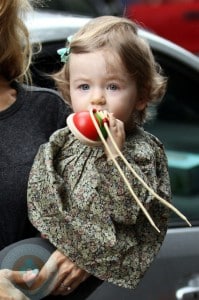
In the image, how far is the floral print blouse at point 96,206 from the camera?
2.15 m

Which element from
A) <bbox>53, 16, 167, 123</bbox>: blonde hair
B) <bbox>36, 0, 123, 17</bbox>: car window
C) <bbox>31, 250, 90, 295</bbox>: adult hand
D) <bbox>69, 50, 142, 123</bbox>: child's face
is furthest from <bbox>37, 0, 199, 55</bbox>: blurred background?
<bbox>31, 250, 90, 295</bbox>: adult hand

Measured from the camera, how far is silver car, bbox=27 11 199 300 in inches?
108

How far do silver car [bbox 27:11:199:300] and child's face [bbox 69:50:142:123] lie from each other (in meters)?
0.60

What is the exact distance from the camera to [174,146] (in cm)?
358

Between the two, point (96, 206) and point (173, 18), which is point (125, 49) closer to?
point (96, 206)

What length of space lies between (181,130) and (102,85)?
151cm

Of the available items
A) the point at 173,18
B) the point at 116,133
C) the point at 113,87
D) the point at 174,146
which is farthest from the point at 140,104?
the point at 173,18

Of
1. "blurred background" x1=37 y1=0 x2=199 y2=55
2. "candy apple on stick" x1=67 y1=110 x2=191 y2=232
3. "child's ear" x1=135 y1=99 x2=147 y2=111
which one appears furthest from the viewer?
"blurred background" x1=37 y1=0 x2=199 y2=55

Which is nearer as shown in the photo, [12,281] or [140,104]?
[12,281]

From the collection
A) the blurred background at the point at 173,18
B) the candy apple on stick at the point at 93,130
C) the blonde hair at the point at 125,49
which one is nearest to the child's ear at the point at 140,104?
the blonde hair at the point at 125,49

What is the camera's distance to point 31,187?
223 cm

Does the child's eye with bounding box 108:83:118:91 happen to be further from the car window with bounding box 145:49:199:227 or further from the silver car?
the car window with bounding box 145:49:199:227

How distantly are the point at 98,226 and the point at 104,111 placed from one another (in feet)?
0.84

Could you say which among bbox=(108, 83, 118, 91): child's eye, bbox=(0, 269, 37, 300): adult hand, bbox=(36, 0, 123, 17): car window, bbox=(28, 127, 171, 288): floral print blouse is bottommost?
bbox=(36, 0, 123, 17): car window
